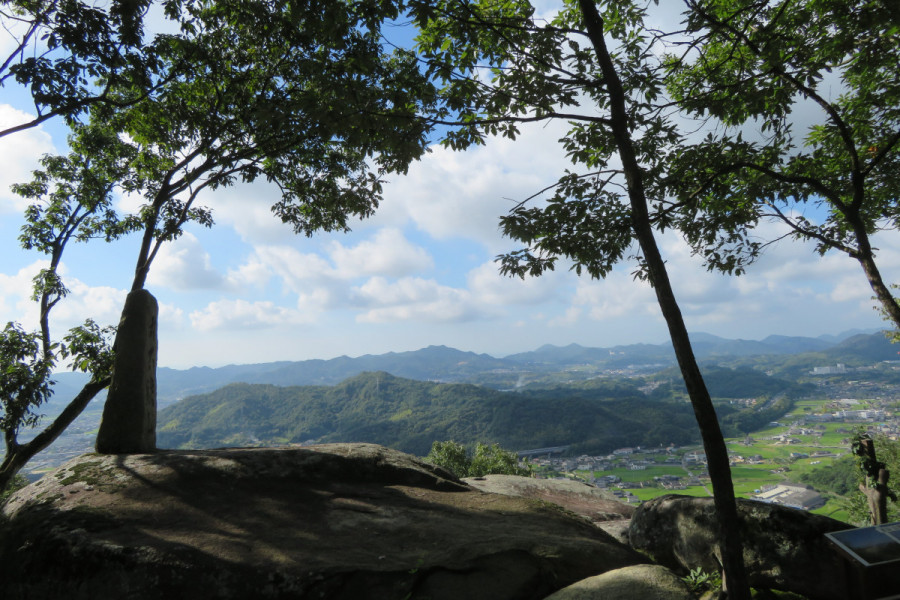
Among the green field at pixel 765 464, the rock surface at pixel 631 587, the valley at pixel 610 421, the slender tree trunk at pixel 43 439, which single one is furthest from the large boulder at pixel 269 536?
the green field at pixel 765 464

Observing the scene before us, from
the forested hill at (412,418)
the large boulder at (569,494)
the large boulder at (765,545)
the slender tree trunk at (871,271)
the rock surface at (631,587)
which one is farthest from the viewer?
the forested hill at (412,418)

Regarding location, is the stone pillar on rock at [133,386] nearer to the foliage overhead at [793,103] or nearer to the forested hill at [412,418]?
the foliage overhead at [793,103]

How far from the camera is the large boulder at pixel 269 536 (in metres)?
5.16

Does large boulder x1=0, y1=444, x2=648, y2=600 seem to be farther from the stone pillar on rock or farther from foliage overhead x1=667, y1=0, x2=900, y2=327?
foliage overhead x1=667, y1=0, x2=900, y2=327

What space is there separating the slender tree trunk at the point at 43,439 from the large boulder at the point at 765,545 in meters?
14.4

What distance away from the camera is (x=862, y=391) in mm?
114625

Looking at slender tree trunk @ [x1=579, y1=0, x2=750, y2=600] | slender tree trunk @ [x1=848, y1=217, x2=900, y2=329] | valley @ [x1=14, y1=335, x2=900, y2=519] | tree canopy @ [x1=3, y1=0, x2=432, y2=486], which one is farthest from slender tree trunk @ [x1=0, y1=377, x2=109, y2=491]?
valley @ [x1=14, y1=335, x2=900, y2=519]

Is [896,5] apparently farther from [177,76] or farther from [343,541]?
[177,76]

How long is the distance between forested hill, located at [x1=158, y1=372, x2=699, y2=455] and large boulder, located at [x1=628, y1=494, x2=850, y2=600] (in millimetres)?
95601

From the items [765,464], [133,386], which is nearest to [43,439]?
[133,386]

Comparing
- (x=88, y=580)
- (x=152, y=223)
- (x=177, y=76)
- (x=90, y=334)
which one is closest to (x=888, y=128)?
(x=88, y=580)

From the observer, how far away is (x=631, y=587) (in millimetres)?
4855

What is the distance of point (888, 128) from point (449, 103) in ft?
33.9

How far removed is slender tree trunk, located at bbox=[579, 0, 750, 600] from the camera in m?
5.42
